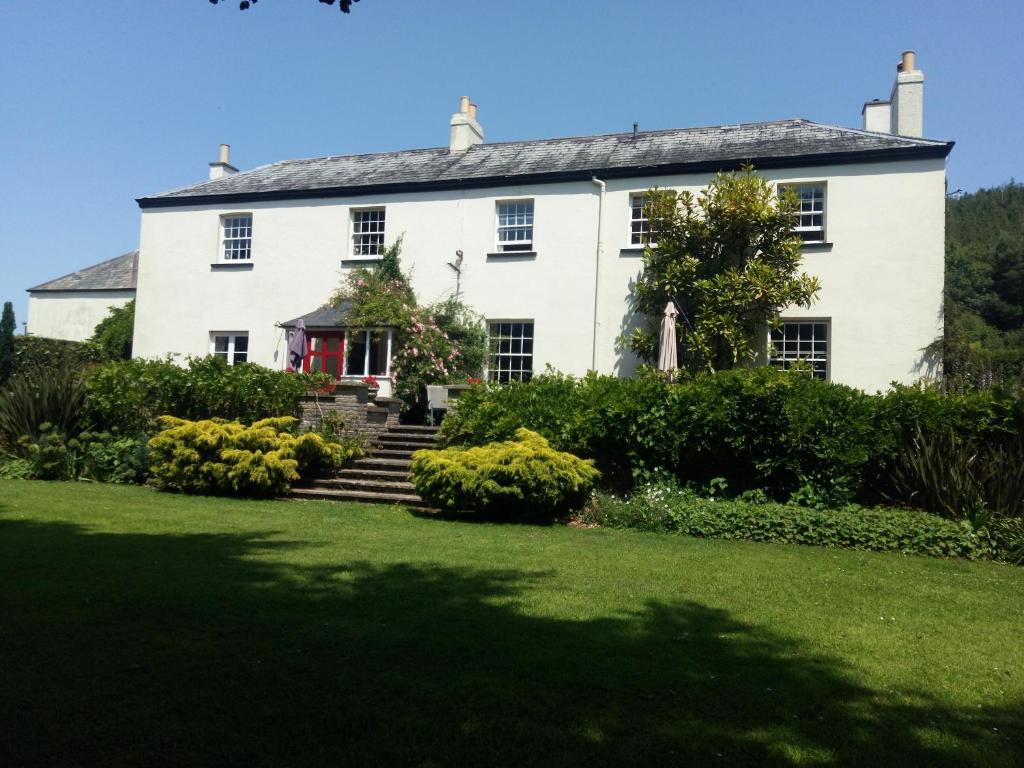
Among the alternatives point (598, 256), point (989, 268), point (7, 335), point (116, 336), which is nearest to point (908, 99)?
point (598, 256)

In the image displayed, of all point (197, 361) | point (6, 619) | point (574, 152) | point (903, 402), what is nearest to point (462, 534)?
point (6, 619)

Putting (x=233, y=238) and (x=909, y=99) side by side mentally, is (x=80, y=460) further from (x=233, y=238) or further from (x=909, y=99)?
(x=909, y=99)

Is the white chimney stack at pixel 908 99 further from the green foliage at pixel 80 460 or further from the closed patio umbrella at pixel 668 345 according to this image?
the green foliage at pixel 80 460

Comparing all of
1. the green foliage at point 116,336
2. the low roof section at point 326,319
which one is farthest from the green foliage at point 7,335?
the low roof section at point 326,319

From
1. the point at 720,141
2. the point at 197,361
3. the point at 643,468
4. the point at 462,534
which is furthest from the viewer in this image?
the point at 720,141

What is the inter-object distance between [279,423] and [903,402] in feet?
33.8

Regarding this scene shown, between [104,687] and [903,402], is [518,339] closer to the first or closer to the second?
[903,402]

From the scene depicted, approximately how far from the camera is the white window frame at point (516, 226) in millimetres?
20172

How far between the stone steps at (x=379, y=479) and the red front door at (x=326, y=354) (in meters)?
4.32

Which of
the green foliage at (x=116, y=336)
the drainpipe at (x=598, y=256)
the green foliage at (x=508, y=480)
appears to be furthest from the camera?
the green foliage at (x=116, y=336)

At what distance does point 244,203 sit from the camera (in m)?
22.5

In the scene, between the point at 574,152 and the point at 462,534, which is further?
the point at 574,152

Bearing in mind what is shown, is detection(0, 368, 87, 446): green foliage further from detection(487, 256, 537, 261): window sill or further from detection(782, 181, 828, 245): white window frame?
detection(782, 181, 828, 245): white window frame

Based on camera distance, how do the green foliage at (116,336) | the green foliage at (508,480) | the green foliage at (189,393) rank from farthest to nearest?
the green foliage at (116,336), the green foliage at (189,393), the green foliage at (508,480)
